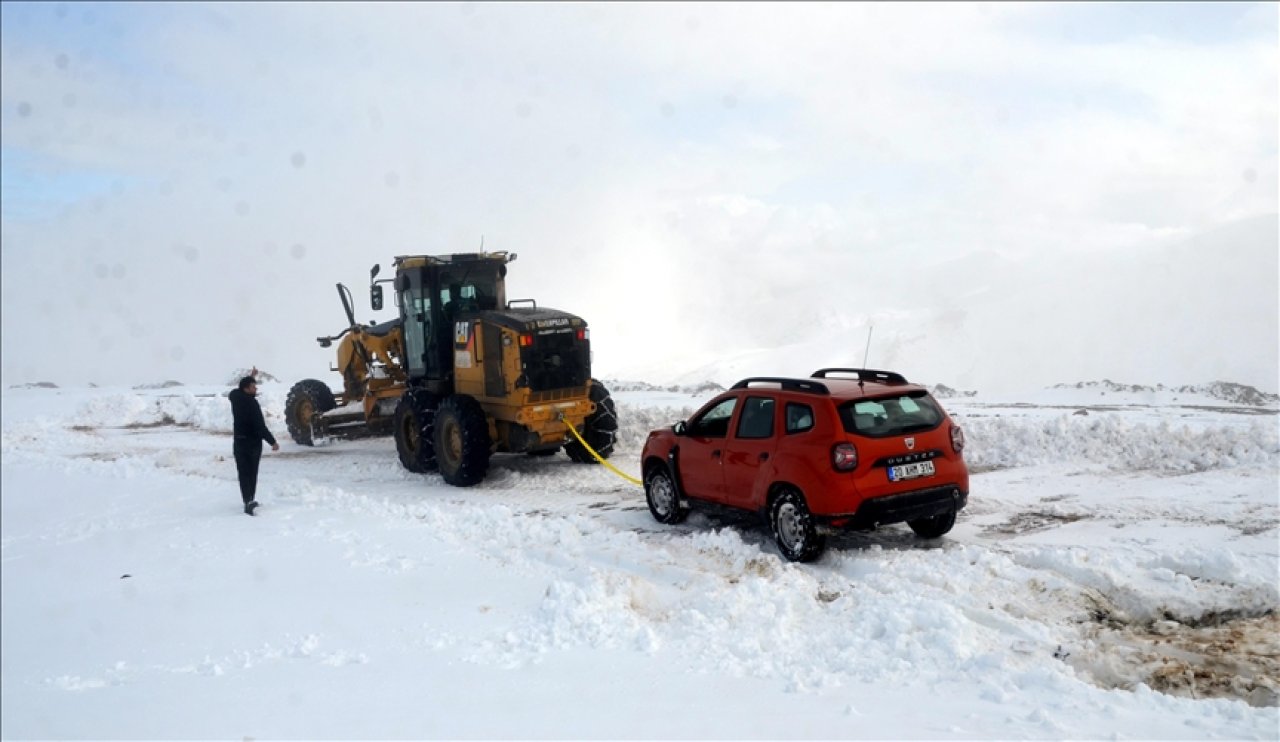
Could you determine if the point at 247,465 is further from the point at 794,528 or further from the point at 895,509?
the point at 895,509

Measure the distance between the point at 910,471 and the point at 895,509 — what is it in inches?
15.3

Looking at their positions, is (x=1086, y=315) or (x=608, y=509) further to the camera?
(x=1086, y=315)

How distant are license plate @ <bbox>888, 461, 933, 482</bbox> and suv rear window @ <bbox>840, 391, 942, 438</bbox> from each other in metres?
0.30

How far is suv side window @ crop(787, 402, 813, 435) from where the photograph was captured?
852 cm

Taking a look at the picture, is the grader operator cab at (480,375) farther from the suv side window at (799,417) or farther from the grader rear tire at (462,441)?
the suv side window at (799,417)

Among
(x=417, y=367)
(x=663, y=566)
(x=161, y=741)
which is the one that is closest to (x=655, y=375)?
(x=417, y=367)

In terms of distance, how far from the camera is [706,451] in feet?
31.8

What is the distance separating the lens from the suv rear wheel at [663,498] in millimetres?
10281

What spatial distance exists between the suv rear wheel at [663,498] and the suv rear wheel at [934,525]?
241cm

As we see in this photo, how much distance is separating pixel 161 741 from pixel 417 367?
998cm

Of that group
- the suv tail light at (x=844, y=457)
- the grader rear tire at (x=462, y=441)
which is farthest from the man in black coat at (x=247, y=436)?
the suv tail light at (x=844, y=457)

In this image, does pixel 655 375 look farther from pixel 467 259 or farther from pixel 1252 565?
pixel 1252 565

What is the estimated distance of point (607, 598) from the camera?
721 centimetres

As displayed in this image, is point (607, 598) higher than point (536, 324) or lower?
lower
